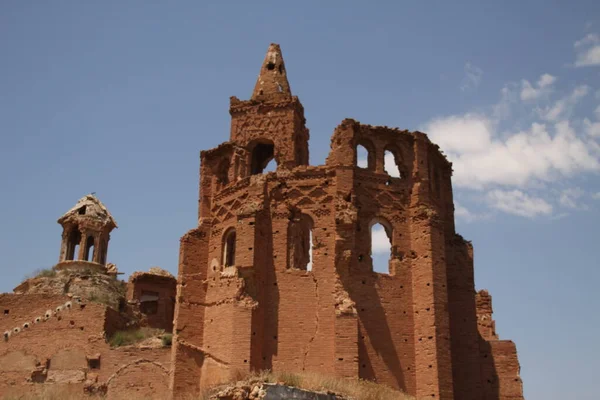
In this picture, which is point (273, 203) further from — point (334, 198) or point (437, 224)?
point (437, 224)

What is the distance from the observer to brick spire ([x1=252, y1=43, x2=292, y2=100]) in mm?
32031

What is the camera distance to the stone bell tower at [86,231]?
3766cm

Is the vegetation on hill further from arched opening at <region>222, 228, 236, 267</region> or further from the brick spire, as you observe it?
the brick spire

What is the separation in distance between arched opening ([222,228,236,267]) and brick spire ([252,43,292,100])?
18.8ft

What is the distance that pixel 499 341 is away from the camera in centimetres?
2967

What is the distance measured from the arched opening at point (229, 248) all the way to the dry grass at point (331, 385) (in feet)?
18.3

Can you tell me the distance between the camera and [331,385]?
2314 centimetres

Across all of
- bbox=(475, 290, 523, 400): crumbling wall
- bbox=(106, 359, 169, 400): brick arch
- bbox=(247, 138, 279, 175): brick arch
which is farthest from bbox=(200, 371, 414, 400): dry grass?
bbox=(247, 138, 279, 175): brick arch

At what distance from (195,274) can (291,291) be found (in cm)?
436

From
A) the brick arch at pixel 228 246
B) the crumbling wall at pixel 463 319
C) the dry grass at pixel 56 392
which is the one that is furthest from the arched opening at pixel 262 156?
the dry grass at pixel 56 392

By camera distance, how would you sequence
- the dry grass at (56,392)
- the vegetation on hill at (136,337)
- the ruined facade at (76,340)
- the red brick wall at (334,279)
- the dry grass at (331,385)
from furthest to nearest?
the vegetation on hill at (136,337), the ruined facade at (76,340), the red brick wall at (334,279), the dry grass at (56,392), the dry grass at (331,385)

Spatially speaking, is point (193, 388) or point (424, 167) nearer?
point (193, 388)

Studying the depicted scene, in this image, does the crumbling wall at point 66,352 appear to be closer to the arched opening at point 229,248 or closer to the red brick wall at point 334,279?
the red brick wall at point 334,279

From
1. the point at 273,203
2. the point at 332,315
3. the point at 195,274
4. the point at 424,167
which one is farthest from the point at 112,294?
the point at 424,167
